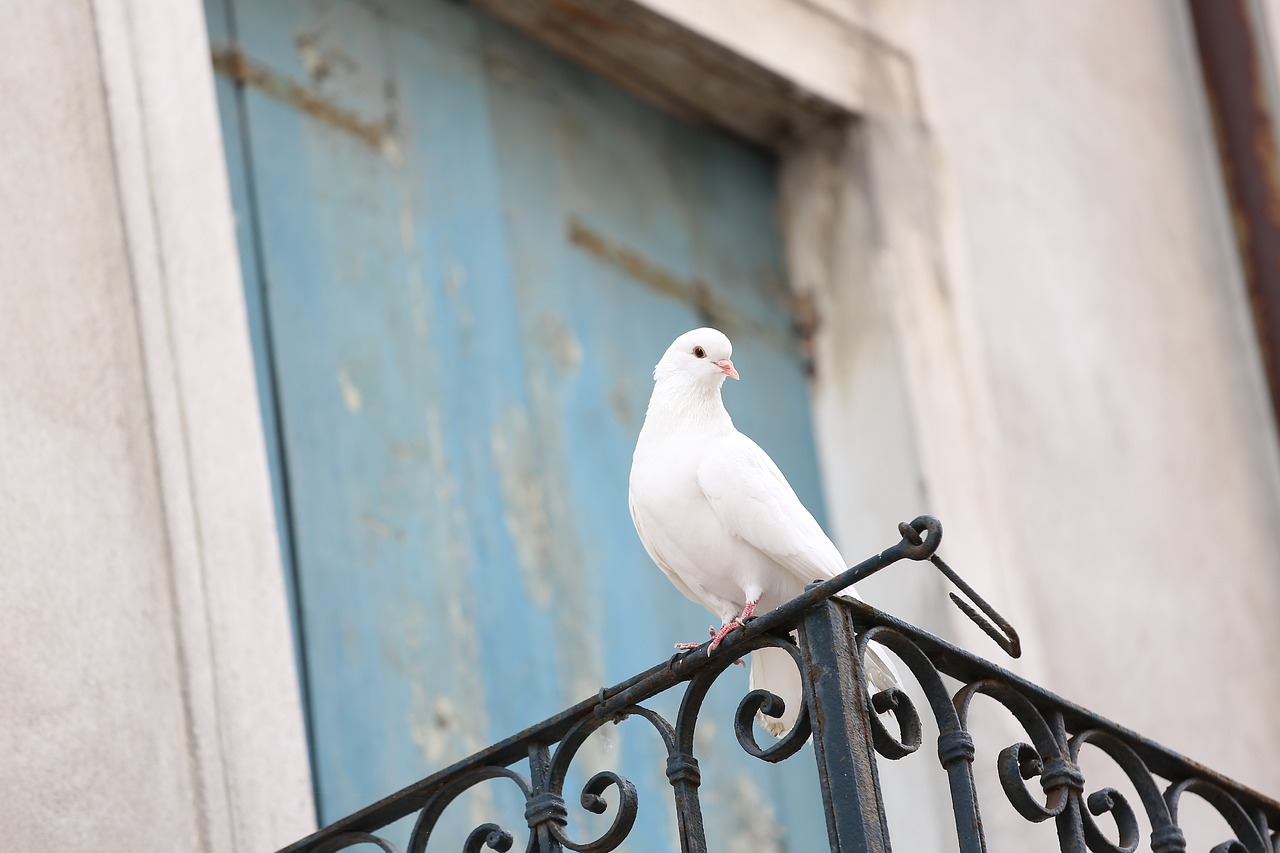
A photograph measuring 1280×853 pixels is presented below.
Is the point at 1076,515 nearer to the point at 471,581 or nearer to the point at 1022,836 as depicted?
the point at 1022,836

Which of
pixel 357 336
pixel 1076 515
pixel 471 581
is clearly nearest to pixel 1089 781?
pixel 1076 515

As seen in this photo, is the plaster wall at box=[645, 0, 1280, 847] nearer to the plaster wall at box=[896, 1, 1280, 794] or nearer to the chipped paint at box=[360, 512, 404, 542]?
the plaster wall at box=[896, 1, 1280, 794]

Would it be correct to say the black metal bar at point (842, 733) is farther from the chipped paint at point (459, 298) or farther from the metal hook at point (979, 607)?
the chipped paint at point (459, 298)

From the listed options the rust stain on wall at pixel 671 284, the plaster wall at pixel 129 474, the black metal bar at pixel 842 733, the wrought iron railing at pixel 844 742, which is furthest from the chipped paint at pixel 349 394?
the black metal bar at pixel 842 733

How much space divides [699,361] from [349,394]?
0.94m

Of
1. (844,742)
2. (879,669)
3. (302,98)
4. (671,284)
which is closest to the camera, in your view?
(844,742)

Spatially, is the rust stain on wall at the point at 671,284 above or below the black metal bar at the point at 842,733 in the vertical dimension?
above

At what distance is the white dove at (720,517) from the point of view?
304 centimetres

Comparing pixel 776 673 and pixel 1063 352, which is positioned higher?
pixel 1063 352

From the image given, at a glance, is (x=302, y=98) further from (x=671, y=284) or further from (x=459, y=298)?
(x=671, y=284)

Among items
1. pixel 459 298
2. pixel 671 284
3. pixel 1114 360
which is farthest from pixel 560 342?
pixel 1114 360

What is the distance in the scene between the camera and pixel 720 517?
3051 mm

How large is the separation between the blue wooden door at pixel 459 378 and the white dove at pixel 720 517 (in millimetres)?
792

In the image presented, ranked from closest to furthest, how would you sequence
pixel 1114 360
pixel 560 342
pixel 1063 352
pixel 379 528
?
pixel 379 528, pixel 560 342, pixel 1063 352, pixel 1114 360
